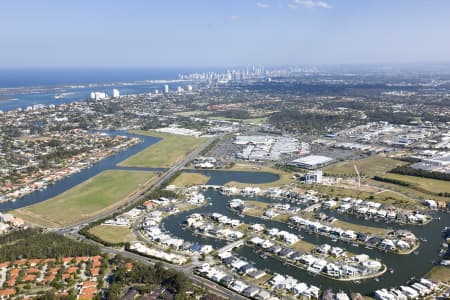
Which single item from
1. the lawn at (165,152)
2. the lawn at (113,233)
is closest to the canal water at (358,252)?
the lawn at (113,233)

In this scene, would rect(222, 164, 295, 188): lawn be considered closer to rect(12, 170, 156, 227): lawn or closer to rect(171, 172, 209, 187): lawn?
rect(171, 172, 209, 187): lawn

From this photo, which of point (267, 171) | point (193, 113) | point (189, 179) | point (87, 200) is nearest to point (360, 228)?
point (267, 171)

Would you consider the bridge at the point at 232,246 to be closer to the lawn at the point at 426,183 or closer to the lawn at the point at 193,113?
the lawn at the point at 426,183

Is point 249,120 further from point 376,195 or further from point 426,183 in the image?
point 376,195


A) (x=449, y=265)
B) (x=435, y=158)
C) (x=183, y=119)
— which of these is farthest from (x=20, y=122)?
(x=449, y=265)

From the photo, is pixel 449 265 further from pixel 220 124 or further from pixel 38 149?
pixel 220 124
